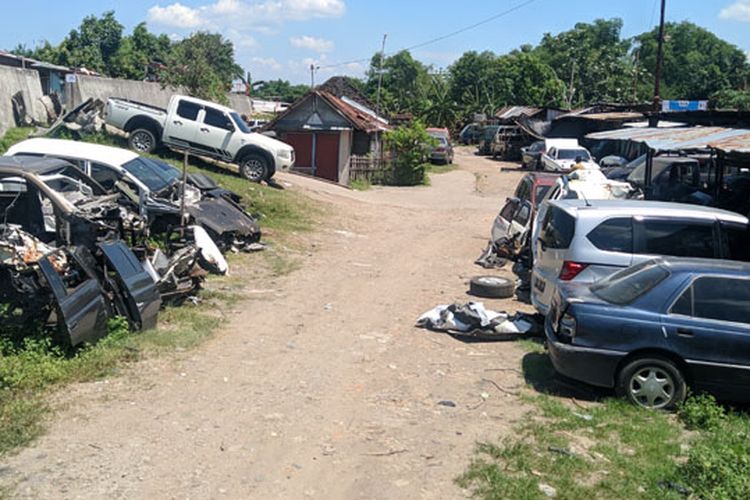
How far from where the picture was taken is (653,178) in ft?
66.8

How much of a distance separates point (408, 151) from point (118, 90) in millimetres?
11800

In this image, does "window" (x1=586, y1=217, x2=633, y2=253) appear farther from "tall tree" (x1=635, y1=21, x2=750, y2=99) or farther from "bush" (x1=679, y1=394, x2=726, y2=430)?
"tall tree" (x1=635, y1=21, x2=750, y2=99)

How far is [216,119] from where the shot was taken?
2155cm

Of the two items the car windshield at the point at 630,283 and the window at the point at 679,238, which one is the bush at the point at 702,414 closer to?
the car windshield at the point at 630,283

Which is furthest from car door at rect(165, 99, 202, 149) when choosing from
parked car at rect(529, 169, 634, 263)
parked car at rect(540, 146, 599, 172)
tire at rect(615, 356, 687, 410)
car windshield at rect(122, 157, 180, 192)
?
parked car at rect(540, 146, 599, 172)

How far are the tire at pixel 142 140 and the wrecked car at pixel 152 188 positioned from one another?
656 centimetres

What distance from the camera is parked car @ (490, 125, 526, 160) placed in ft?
160

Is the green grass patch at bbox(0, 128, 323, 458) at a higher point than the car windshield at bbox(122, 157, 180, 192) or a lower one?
lower

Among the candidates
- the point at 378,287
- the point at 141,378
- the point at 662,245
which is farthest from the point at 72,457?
the point at 378,287

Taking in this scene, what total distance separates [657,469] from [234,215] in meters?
10.4

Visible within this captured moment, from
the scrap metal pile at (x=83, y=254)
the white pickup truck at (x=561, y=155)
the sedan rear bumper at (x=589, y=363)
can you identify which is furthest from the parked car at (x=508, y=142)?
the sedan rear bumper at (x=589, y=363)

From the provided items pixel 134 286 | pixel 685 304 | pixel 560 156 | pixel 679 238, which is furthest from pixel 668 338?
pixel 560 156

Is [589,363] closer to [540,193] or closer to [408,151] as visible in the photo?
[540,193]

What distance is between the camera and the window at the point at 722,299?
739 cm
